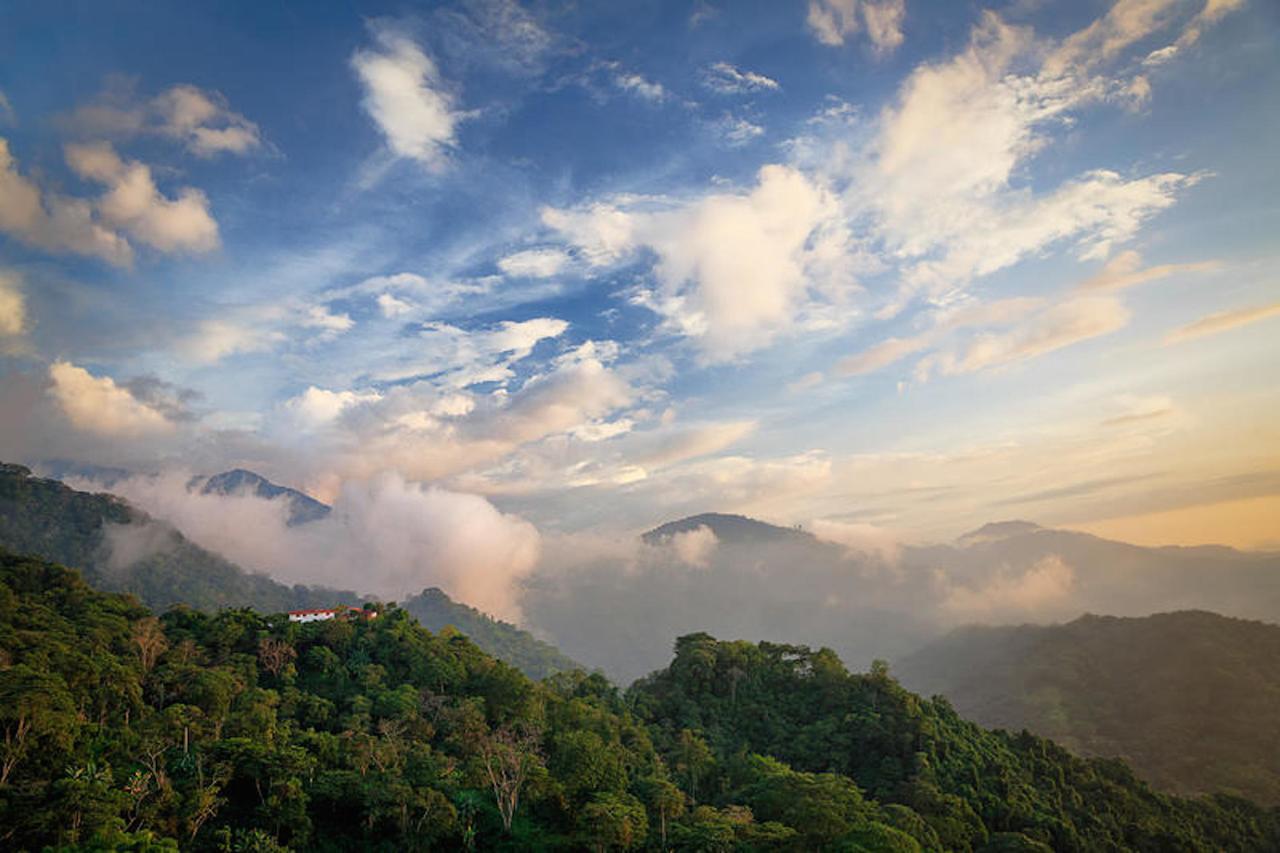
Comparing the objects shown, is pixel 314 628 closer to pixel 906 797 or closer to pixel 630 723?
pixel 630 723

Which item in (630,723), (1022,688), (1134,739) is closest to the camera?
(630,723)

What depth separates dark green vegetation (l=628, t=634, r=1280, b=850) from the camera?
4644 centimetres

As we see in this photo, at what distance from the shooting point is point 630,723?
65.6m

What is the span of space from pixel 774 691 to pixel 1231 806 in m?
45.8

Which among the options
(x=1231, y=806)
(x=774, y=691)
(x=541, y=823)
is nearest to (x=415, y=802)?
(x=541, y=823)

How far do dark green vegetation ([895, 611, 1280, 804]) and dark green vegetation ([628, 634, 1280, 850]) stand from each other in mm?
45959

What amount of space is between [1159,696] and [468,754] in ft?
472

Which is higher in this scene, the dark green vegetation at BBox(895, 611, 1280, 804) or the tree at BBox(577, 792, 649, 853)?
the tree at BBox(577, 792, 649, 853)

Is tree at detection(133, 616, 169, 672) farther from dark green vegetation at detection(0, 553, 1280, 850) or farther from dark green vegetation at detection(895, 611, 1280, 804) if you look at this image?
dark green vegetation at detection(895, 611, 1280, 804)

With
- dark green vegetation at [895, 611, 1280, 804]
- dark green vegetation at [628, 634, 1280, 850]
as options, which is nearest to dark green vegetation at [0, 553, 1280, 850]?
dark green vegetation at [628, 634, 1280, 850]

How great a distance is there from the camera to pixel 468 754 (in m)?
51.7

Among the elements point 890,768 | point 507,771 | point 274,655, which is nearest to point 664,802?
point 507,771

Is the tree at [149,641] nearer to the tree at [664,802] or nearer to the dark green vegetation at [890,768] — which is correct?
the tree at [664,802]

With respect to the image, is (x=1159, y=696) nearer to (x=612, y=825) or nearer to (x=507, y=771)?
(x=612, y=825)
